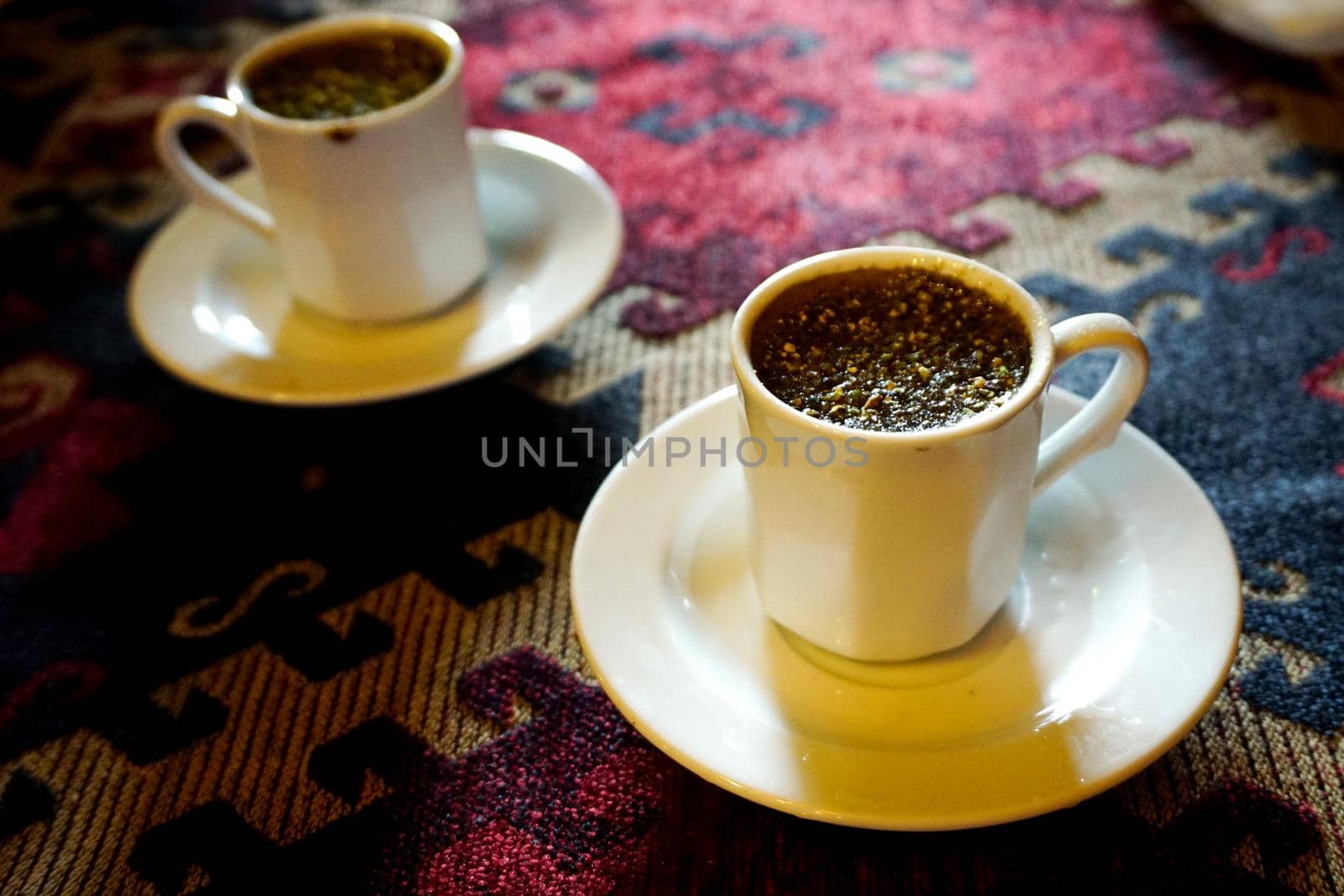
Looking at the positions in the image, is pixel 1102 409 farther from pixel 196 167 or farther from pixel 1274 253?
pixel 196 167

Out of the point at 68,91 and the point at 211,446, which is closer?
the point at 211,446

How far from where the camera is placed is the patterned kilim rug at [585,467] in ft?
1.57

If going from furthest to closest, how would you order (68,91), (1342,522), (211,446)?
1. (68,91)
2. (211,446)
3. (1342,522)

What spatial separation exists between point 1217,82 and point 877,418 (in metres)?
0.69

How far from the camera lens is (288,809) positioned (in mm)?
503

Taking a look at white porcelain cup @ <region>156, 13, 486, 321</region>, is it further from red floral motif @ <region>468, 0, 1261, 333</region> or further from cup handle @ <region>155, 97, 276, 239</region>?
red floral motif @ <region>468, 0, 1261, 333</region>

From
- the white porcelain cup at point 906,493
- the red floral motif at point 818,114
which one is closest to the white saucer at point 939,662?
the white porcelain cup at point 906,493

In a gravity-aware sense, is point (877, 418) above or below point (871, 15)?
above

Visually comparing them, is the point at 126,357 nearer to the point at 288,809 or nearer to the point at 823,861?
the point at 288,809

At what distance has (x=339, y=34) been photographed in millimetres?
732

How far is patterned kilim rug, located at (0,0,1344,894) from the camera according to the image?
0.48 m

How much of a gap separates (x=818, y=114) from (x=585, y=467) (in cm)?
44

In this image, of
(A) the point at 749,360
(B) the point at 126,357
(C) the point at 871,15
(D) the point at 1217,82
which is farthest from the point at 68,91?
(D) the point at 1217,82

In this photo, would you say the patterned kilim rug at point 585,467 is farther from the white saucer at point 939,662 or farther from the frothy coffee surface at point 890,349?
the frothy coffee surface at point 890,349
